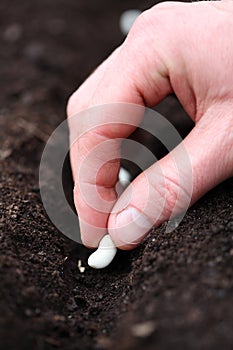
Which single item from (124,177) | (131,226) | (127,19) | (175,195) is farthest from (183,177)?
(127,19)

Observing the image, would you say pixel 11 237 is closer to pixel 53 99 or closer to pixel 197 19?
pixel 197 19

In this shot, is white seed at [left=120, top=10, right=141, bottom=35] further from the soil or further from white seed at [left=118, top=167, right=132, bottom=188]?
white seed at [left=118, top=167, right=132, bottom=188]

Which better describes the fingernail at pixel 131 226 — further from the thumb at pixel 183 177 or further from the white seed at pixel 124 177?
the white seed at pixel 124 177

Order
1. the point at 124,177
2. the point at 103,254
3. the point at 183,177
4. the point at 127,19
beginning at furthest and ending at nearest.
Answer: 1. the point at 127,19
2. the point at 124,177
3. the point at 103,254
4. the point at 183,177

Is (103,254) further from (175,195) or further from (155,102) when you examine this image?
(155,102)

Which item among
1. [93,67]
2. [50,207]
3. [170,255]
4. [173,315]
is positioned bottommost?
[93,67]

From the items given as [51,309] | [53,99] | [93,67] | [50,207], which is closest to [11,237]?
[51,309]

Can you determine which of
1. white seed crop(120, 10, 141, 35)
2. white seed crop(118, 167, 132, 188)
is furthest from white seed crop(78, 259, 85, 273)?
white seed crop(120, 10, 141, 35)
